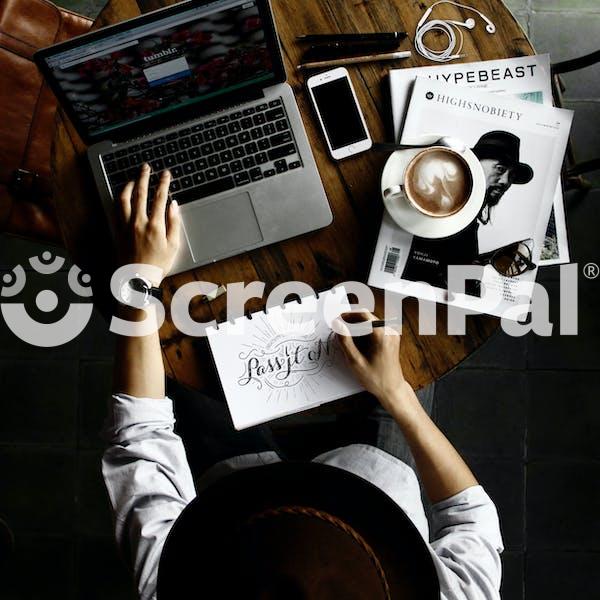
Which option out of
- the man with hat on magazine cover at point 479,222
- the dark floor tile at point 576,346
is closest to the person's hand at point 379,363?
the man with hat on magazine cover at point 479,222

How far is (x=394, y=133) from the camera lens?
1.11 m

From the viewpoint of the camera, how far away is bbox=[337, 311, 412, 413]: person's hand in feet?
3.46

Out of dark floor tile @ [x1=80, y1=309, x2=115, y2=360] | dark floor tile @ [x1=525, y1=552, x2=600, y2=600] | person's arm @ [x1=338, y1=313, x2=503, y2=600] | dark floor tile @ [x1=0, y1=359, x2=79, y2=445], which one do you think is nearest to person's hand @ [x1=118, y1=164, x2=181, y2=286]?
person's arm @ [x1=338, y1=313, x2=503, y2=600]

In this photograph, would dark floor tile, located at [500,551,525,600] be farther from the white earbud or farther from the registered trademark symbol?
the white earbud

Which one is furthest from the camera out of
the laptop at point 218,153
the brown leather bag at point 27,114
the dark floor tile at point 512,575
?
the dark floor tile at point 512,575

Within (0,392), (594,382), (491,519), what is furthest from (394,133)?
(0,392)

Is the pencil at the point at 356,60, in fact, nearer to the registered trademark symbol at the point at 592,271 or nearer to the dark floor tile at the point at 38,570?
the registered trademark symbol at the point at 592,271

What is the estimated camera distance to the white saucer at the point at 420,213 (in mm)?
1012

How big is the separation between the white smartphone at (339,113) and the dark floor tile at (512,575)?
125 cm

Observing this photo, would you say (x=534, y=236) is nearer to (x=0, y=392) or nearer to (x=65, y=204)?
(x=65, y=204)

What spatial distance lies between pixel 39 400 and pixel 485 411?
1.28 meters

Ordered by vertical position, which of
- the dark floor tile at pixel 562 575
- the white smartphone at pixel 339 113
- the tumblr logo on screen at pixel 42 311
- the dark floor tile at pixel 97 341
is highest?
the white smartphone at pixel 339 113

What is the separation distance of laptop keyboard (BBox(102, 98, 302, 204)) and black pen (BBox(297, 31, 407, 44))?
0.46ft

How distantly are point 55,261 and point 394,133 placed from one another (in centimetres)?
116
